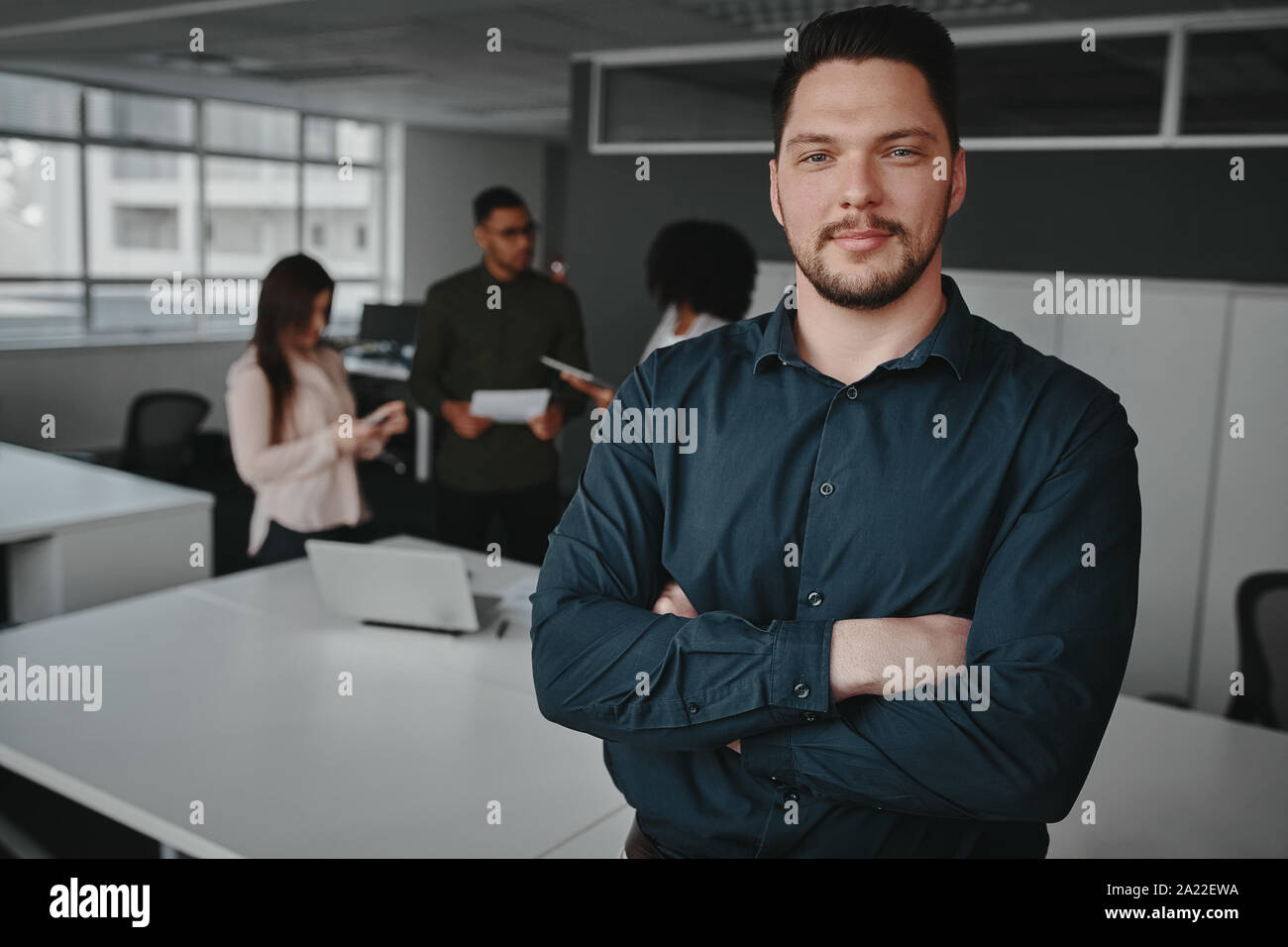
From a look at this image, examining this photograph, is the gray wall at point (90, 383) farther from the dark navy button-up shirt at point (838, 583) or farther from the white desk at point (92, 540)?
the dark navy button-up shirt at point (838, 583)

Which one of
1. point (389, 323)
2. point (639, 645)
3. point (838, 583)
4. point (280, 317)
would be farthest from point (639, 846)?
point (389, 323)

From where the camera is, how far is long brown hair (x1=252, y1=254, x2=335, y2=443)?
10.4ft

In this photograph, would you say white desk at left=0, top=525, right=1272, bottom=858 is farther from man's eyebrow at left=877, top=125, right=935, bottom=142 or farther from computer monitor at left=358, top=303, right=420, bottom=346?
computer monitor at left=358, top=303, right=420, bottom=346

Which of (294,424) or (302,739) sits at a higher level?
(294,424)

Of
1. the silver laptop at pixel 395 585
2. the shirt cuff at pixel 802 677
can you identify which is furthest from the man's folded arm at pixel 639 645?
the silver laptop at pixel 395 585

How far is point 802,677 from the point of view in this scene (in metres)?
1.17

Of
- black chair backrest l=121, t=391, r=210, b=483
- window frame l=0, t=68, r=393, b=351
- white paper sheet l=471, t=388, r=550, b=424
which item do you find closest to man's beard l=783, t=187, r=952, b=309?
white paper sheet l=471, t=388, r=550, b=424

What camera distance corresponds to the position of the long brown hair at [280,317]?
124 inches

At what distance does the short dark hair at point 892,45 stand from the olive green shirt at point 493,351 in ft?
8.41

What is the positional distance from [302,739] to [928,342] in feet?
4.39

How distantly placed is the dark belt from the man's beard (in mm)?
691

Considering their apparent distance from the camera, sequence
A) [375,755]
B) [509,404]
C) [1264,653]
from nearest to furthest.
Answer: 1. [375,755]
2. [1264,653]
3. [509,404]

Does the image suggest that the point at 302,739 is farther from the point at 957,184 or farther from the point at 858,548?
the point at 957,184
